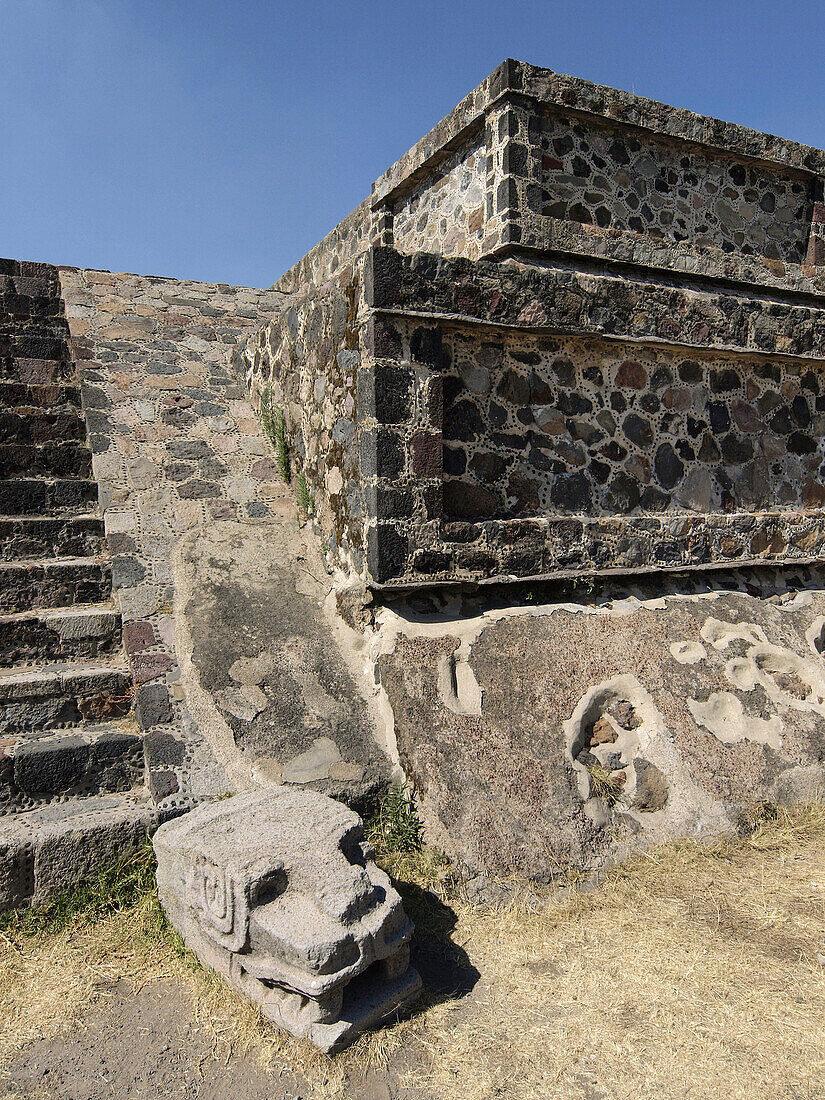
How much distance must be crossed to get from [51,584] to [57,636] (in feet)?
1.28

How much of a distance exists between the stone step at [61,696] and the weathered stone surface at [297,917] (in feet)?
3.64

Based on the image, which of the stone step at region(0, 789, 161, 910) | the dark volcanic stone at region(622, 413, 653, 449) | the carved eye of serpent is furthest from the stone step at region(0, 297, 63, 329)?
the carved eye of serpent

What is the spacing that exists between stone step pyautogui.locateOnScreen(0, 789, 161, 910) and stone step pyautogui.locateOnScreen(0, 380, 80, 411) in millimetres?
2984

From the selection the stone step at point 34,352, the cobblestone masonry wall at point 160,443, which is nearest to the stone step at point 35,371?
the stone step at point 34,352

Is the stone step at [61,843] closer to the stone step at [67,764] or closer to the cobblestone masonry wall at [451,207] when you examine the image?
the stone step at [67,764]

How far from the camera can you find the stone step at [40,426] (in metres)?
5.09

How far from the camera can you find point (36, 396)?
5379 mm

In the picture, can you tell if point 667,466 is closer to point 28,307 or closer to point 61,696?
point 61,696

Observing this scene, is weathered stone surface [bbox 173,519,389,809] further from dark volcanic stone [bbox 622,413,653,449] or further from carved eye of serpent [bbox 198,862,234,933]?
dark volcanic stone [bbox 622,413,653,449]

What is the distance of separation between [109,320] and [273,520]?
2777 millimetres

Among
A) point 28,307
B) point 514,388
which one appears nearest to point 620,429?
point 514,388

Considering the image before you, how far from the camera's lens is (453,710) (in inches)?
152

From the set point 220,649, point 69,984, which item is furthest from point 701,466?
point 69,984

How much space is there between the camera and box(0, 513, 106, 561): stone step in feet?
15.0
